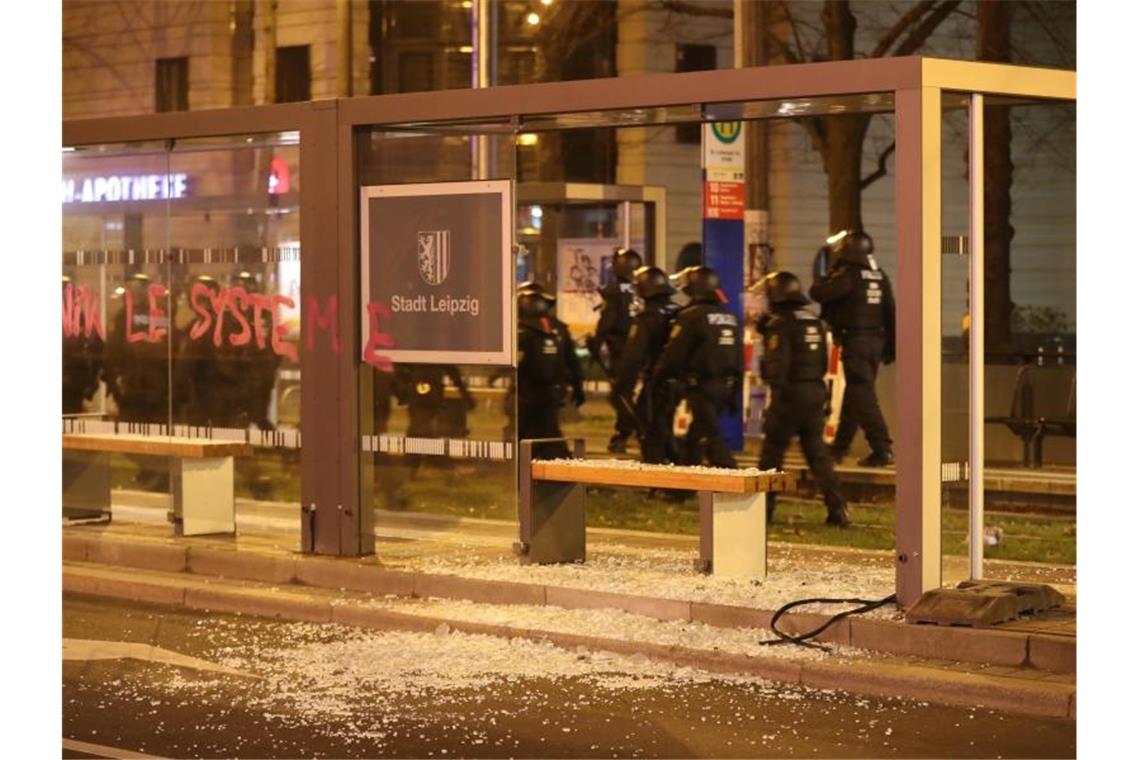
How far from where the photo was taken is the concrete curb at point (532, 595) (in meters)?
9.21

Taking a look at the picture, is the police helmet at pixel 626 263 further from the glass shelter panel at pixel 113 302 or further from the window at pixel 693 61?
the window at pixel 693 61

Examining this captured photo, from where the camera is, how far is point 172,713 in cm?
871

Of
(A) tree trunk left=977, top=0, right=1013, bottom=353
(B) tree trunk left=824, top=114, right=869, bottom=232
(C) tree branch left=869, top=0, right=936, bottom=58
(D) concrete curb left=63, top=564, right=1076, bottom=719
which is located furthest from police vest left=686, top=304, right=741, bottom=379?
(C) tree branch left=869, top=0, right=936, bottom=58

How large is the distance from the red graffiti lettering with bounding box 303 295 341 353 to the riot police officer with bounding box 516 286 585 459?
343 centimetres

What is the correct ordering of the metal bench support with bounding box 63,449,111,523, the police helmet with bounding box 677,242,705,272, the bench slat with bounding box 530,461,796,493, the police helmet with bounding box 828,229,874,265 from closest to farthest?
1. the bench slat with bounding box 530,461,796,493
2. the metal bench support with bounding box 63,449,111,523
3. the police helmet with bounding box 828,229,874,265
4. the police helmet with bounding box 677,242,705,272

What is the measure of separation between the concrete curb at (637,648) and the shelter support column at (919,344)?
1.02 metres

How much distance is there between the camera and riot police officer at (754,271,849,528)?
564 inches


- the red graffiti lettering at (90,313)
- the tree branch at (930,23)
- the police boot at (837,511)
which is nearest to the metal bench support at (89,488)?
the red graffiti lettering at (90,313)

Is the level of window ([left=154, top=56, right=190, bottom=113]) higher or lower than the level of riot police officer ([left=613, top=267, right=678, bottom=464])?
higher

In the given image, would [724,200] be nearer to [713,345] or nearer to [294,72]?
[713,345]

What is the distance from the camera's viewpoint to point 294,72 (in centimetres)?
4084

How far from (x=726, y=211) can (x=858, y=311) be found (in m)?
5.55

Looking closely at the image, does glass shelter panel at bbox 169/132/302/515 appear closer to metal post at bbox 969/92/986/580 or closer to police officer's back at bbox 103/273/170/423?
police officer's back at bbox 103/273/170/423
